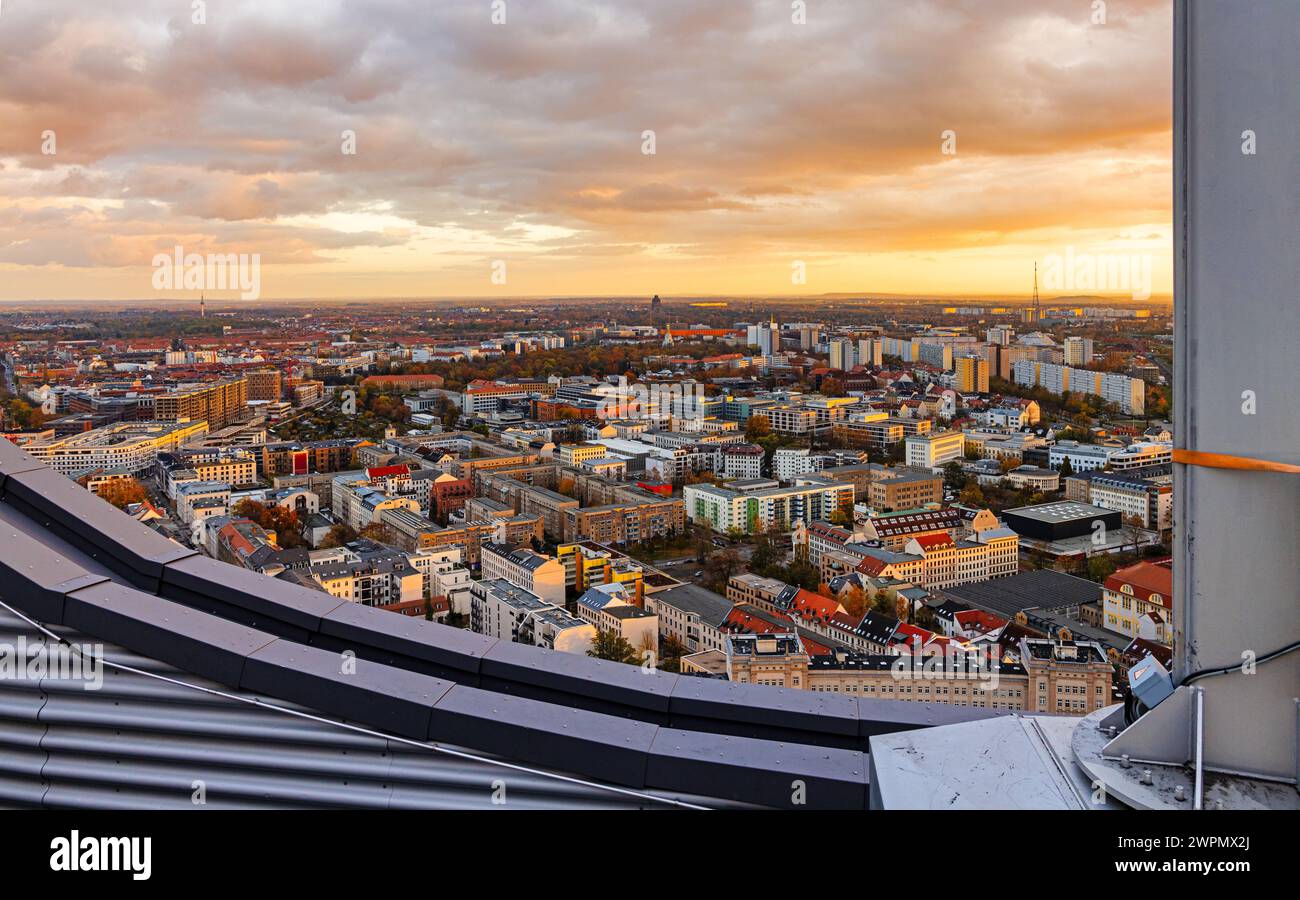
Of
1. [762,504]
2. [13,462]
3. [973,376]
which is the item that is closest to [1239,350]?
[13,462]

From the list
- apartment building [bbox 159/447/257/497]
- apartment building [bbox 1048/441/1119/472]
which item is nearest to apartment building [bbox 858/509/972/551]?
apartment building [bbox 1048/441/1119/472]

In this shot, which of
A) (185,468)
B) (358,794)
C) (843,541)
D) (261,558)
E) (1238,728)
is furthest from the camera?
(185,468)

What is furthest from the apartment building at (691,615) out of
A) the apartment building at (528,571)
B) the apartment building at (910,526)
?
the apartment building at (910,526)

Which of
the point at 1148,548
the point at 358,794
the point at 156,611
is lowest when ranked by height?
the point at 1148,548

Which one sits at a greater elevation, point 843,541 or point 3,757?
point 3,757

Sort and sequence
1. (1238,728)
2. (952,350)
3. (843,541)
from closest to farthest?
(1238,728)
(843,541)
(952,350)

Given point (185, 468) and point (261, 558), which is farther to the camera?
point (185, 468)

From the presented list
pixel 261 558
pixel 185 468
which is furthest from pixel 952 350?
pixel 261 558
